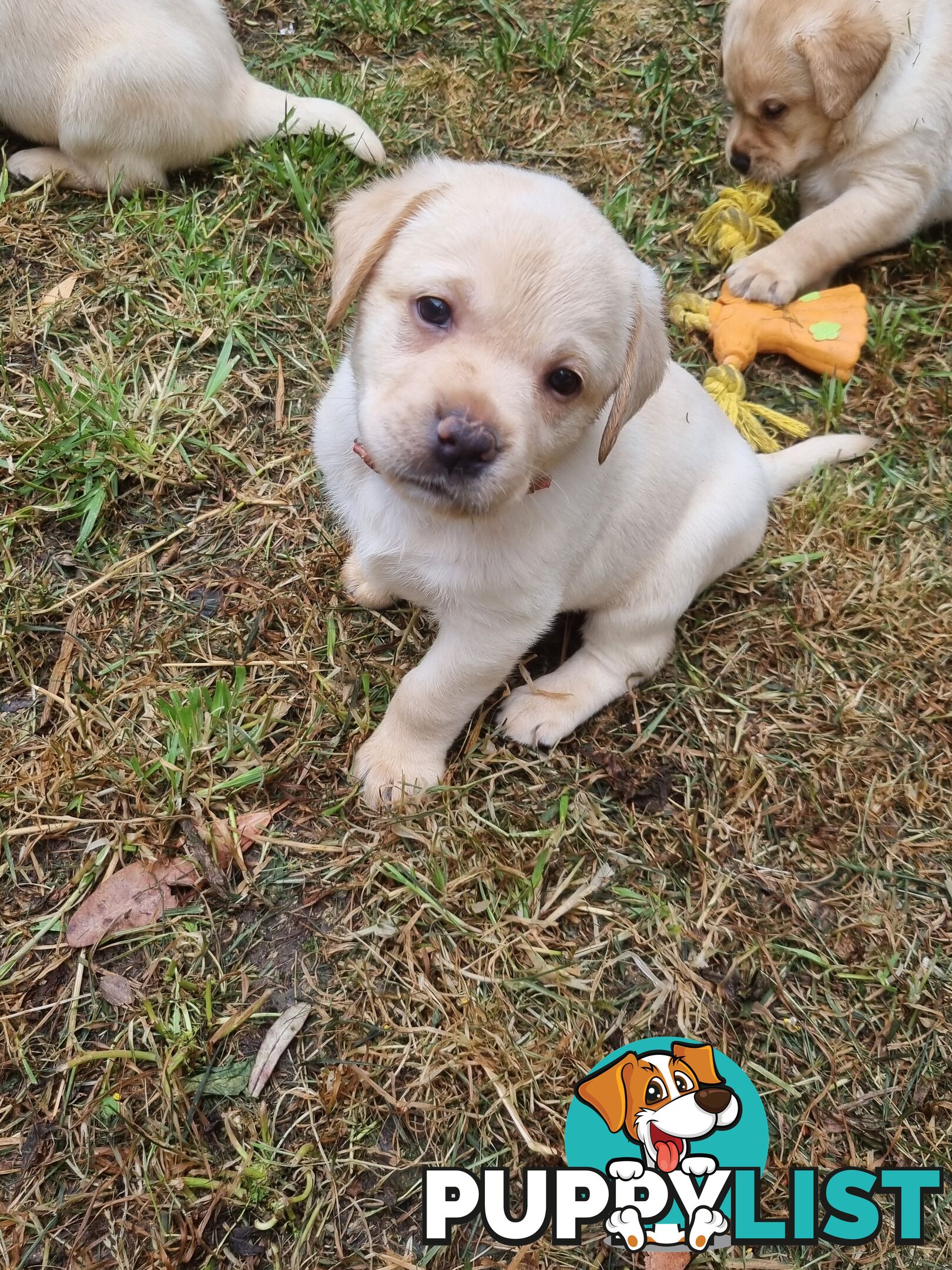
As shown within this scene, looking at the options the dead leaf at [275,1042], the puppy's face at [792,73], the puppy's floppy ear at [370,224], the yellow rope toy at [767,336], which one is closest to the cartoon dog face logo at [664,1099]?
the dead leaf at [275,1042]

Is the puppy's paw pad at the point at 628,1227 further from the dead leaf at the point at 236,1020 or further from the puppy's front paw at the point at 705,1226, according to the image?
the dead leaf at the point at 236,1020

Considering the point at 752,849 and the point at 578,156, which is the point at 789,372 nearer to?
the point at 578,156

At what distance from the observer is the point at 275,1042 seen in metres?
2.51

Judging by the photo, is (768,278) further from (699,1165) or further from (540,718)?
(699,1165)

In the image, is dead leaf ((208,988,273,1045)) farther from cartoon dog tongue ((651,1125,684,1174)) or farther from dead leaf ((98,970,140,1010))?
cartoon dog tongue ((651,1125,684,1174))

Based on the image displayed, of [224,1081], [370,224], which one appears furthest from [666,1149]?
[370,224]

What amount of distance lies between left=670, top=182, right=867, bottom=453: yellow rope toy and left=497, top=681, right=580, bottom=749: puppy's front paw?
5.35 feet

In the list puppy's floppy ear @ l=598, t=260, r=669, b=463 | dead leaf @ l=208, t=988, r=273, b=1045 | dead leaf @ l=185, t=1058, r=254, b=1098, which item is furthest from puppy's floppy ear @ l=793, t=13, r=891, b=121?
dead leaf @ l=185, t=1058, r=254, b=1098

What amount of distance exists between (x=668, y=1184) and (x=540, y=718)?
1394mm

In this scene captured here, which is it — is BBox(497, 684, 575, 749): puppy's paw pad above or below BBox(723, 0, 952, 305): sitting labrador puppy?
below

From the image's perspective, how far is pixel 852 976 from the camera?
9.37 feet

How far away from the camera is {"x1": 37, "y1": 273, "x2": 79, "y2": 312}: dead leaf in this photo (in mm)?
3779

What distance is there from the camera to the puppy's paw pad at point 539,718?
3.08 m

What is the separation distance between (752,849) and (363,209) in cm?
233
